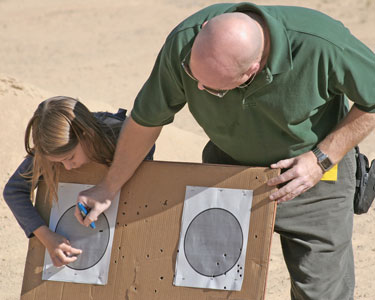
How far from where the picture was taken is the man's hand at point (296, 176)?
3.00m

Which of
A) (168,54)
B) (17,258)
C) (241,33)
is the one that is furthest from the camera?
(17,258)

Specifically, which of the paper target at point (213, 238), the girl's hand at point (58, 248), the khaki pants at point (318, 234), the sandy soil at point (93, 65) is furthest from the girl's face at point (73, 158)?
the sandy soil at point (93, 65)

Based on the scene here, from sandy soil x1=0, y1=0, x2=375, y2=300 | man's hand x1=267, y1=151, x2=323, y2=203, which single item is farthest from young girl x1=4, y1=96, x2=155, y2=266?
sandy soil x1=0, y1=0, x2=375, y2=300

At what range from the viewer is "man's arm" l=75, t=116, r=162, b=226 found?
323 centimetres

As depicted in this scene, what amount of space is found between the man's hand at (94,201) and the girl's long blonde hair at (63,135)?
0.14 metres

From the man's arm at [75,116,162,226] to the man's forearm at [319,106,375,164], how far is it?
76 cm

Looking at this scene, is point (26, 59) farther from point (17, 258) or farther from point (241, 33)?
point (241, 33)

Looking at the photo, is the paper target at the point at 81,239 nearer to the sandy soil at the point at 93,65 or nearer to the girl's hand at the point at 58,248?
the girl's hand at the point at 58,248

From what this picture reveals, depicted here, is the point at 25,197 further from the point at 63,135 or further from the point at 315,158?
the point at 315,158

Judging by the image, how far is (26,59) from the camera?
1192cm

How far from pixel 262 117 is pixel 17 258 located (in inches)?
112

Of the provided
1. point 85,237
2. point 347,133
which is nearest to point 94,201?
point 85,237

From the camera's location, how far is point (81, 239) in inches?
134

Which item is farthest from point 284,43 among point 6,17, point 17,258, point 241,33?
point 6,17
